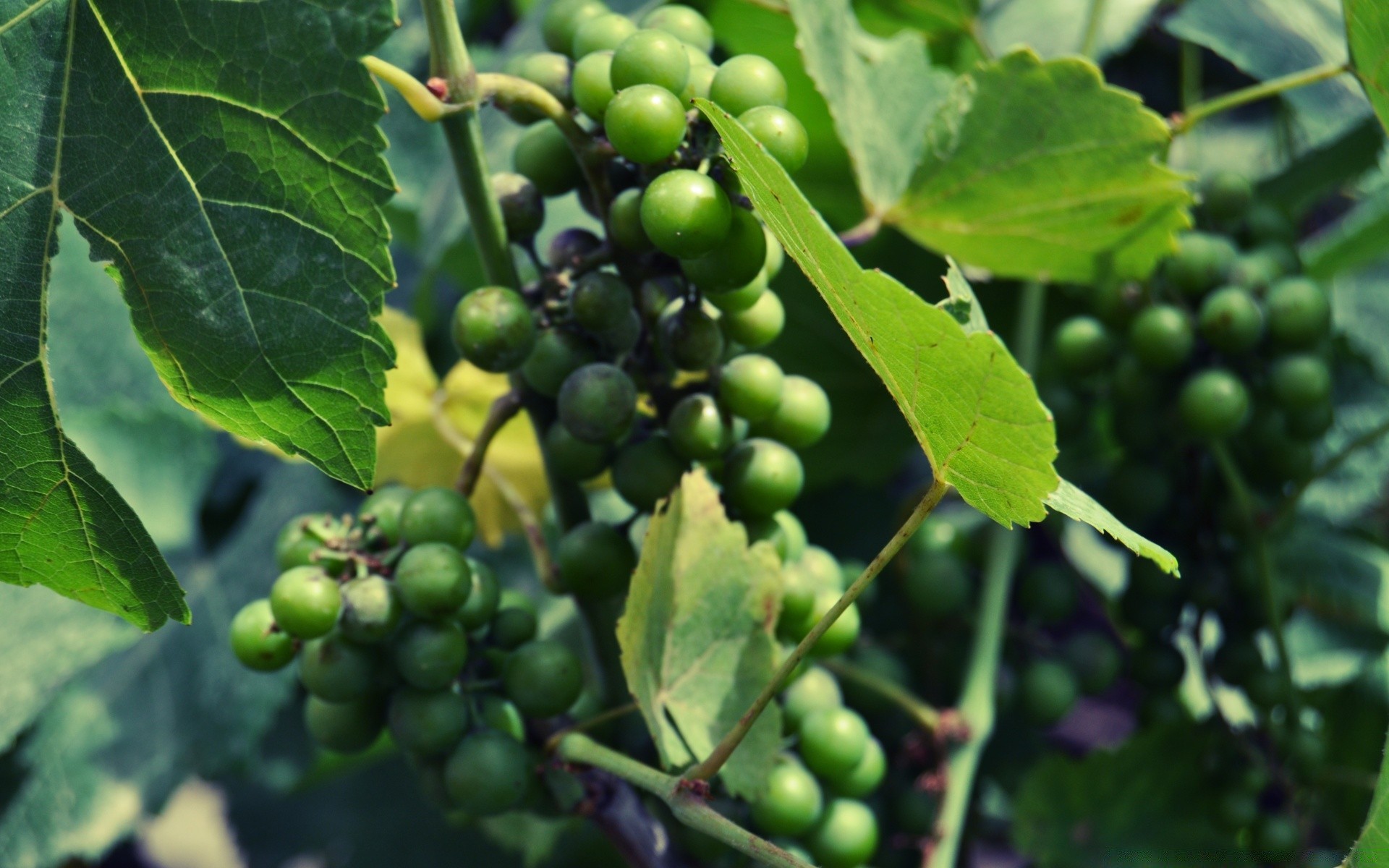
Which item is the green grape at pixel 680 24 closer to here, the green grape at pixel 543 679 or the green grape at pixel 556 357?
the green grape at pixel 556 357

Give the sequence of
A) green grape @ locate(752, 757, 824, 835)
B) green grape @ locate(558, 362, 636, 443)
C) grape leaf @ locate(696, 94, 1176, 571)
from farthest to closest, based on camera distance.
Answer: green grape @ locate(752, 757, 824, 835) < green grape @ locate(558, 362, 636, 443) < grape leaf @ locate(696, 94, 1176, 571)

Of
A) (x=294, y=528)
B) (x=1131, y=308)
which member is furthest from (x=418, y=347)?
(x=1131, y=308)

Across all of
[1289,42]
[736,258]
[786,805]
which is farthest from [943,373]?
[1289,42]

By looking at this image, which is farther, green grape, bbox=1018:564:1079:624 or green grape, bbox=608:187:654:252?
green grape, bbox=1018:564:1079:624

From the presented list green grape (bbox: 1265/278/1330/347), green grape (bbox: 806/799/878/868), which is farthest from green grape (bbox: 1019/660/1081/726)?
green grape (bbox: 1265/278/1330/347)

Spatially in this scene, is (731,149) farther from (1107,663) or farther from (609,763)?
(1107,663)

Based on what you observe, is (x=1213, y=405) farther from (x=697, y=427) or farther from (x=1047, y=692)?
(x=697, y=427)

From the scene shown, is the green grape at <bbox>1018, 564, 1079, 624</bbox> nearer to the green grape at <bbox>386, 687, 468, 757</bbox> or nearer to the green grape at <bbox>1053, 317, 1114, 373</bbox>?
the green grape at <bbox>1053, 317, 1114, 373</bbox>
